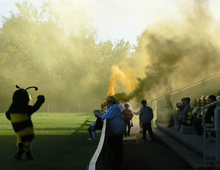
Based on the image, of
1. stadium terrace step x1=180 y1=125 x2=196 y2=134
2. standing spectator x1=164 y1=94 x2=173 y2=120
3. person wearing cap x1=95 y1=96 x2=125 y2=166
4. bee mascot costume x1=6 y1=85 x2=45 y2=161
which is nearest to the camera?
person wearing cap x1=95 y1=96 x2=125 y2=166

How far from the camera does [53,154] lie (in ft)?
39.4

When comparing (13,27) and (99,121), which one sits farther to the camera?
(13,27)

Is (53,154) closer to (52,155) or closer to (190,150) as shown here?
(52,155)

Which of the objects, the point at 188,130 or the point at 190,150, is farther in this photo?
the point at 188,130

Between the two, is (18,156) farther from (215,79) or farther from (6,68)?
(6,68)

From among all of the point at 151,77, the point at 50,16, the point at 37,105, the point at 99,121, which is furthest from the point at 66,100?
the point at 37,105

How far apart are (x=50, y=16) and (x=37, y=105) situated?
55.6 metres

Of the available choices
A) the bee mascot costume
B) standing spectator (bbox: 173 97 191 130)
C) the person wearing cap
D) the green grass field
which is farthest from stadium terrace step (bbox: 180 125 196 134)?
the bee mascot costume

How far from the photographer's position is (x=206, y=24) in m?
25.7

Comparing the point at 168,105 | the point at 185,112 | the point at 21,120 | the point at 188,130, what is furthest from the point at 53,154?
the point at 168,105

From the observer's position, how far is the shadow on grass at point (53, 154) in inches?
388

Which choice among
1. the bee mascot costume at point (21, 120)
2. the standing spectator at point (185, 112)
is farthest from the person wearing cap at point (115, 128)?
the standing spectator at point (185, 112)

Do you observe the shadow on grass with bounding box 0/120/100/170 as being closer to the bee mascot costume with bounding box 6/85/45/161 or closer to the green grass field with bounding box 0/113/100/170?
the green grass field with bounding box 0/113/100/170

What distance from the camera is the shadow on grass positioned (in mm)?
9844
